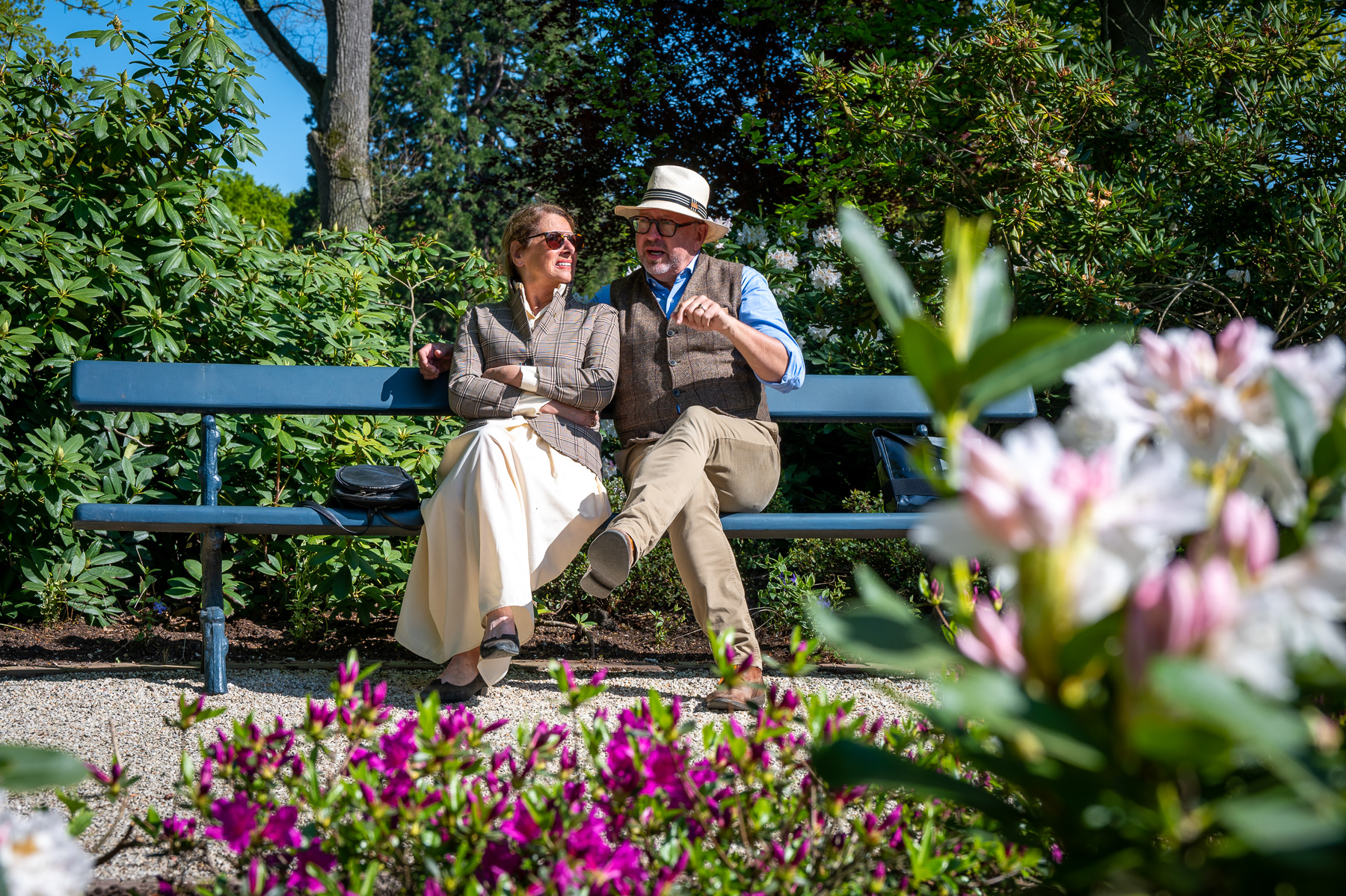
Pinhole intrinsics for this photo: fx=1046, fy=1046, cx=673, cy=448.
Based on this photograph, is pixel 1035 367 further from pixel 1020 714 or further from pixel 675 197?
pixel 675 197

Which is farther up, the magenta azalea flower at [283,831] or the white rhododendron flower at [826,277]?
the white rhododendron flower at [826,277]

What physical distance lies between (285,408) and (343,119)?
5145 millimetres

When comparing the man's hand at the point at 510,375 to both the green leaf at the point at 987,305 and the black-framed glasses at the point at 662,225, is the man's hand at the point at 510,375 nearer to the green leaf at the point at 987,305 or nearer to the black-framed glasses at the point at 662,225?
the black-framed glasses at the point at 662,225

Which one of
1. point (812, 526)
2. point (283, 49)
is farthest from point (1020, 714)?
point (283, 49)

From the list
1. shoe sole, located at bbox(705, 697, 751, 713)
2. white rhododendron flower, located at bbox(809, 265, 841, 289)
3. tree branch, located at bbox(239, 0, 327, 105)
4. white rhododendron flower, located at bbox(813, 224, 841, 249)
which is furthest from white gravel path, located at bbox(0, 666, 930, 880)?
tree branch, located at bbox(239, 0, 327, 105)

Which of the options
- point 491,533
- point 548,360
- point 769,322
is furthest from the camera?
point 769,322

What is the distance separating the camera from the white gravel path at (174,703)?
2.44 m

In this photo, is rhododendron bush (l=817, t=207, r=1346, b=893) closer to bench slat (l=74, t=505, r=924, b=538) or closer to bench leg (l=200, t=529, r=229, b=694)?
bench slat (l=74, t=505, r=924, b=538)

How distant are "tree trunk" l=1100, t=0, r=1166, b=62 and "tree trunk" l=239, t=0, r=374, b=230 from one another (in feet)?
16.7

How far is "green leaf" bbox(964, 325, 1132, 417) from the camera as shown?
69cm

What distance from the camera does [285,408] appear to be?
3.47 m

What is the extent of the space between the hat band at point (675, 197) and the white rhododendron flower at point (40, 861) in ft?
9.95

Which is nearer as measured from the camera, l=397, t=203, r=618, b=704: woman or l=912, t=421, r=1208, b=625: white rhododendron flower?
l=912, t=421, r=1208, b=625: white rhododendron flower

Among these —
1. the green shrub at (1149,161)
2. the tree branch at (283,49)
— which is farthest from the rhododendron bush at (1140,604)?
the tree branch at (283,49)
